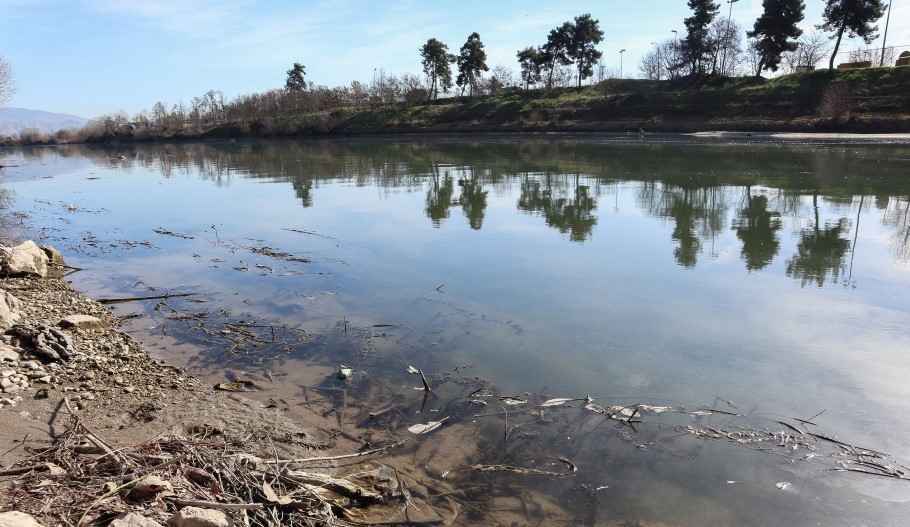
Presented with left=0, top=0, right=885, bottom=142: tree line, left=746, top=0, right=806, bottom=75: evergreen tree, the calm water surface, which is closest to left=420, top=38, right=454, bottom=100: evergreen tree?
left=0, top=0, right=885, bottom=142: tree line

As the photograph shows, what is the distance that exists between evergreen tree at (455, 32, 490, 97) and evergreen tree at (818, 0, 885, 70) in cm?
3862

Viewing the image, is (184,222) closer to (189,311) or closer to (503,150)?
(189,311)

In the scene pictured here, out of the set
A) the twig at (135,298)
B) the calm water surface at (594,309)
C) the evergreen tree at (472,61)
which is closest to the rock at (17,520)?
the calm water surface at (594,309)

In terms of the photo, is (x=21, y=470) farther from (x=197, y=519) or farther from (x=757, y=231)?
(x=757, y=231)

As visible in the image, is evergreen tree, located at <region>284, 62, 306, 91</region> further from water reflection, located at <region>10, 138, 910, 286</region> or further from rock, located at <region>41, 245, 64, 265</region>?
rock, located at <region>41, 245, 64, 265</region>

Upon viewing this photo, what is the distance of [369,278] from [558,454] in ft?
20.5

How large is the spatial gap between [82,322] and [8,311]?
0.78 m

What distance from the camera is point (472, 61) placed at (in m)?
75.9

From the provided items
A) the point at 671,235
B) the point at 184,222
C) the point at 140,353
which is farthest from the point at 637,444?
the point at 184,222

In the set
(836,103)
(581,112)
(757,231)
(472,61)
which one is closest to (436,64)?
(472,61)

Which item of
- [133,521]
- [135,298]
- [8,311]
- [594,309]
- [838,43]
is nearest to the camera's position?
[133,521]

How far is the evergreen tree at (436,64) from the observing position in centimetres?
7750

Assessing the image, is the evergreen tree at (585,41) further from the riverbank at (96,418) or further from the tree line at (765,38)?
the riverbank at (96,418)

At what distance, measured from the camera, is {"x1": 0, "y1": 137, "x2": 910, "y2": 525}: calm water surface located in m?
4.95
